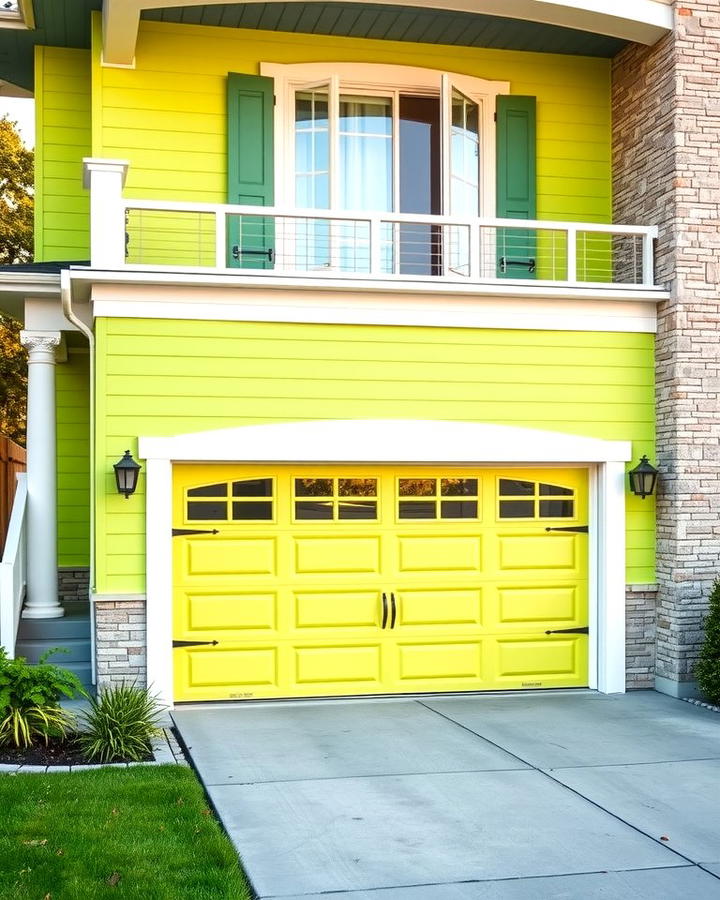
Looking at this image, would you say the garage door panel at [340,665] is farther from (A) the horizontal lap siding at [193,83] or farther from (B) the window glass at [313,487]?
(A) the horizontal lap siding at [193,83]

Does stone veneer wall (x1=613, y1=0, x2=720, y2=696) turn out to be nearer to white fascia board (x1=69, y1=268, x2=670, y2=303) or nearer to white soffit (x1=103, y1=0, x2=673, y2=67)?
white soffit (x1=103, y1=0, x2=673, y2=67)

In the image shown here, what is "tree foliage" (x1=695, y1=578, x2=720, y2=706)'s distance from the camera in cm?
956

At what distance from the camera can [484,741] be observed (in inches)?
328

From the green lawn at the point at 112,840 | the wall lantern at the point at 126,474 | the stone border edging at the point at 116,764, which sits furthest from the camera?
the wall lantern at the point at 126,474

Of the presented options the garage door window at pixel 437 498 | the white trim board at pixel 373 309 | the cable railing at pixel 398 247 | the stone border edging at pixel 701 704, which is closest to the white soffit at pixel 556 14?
the cable railing at pixel 398 247

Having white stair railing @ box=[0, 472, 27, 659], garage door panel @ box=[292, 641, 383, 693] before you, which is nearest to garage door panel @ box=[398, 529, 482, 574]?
garage door panel @ box=[292, 641, 383, 693]

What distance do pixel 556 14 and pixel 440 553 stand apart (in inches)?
211

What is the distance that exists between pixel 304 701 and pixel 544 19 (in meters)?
6.99

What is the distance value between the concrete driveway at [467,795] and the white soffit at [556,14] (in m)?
6.44

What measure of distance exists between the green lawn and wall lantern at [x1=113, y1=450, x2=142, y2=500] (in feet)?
8.95

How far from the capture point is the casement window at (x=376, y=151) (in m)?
11.1

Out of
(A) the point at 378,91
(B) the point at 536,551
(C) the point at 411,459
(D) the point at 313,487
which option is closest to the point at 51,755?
(D) the point at 313,487

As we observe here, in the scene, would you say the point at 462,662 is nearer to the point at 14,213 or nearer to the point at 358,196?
the point at 358,196

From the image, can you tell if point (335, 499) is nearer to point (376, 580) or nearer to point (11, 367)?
point (376, 580)
